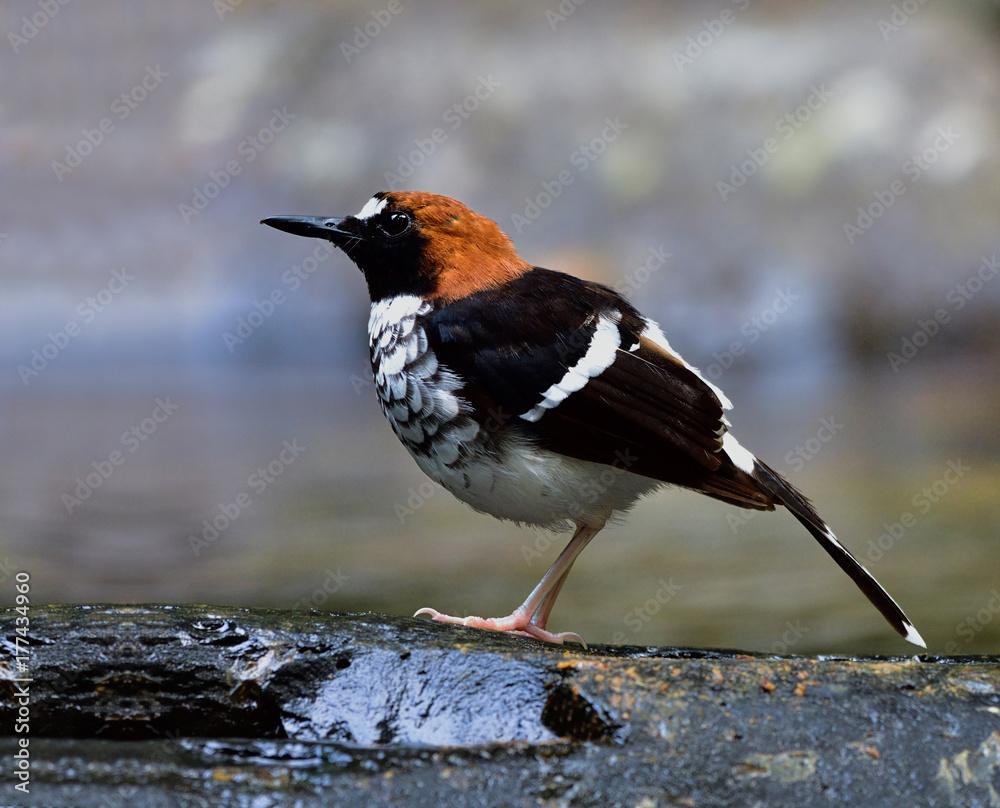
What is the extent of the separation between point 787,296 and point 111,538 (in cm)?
1011

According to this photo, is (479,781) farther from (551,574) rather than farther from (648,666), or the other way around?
(551,574)

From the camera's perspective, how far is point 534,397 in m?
3.14

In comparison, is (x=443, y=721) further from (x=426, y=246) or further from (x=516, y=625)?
(x=426, y=246)

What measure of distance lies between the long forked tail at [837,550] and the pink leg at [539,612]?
1.93 ft

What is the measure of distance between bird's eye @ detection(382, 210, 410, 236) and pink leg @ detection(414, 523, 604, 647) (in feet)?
4.02

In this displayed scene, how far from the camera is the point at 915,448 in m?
9.78

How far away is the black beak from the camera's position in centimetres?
357

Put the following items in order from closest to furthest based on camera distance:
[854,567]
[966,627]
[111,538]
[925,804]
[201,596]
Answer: [925,804] < [854,567] < [111,538] < [966,627] < [201,596]

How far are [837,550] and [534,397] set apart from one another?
115cm

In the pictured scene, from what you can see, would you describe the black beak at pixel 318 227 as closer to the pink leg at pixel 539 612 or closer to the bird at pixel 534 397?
the bird at pixel 534 397

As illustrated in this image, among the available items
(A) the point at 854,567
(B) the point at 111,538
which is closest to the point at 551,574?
(A) the point at 854,567

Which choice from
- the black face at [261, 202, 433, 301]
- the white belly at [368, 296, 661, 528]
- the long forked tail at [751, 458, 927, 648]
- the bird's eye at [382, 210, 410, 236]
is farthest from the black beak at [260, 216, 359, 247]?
the long forked tail at [751, 458, 927, 648]

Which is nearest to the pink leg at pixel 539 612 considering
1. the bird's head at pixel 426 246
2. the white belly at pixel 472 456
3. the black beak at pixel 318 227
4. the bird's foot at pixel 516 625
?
the bird's foot at pixel 516 625

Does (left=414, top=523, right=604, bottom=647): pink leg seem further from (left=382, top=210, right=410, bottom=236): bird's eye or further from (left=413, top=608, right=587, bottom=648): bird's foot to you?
(left=382, top=210, right=410, bottom=236): bird's eye
